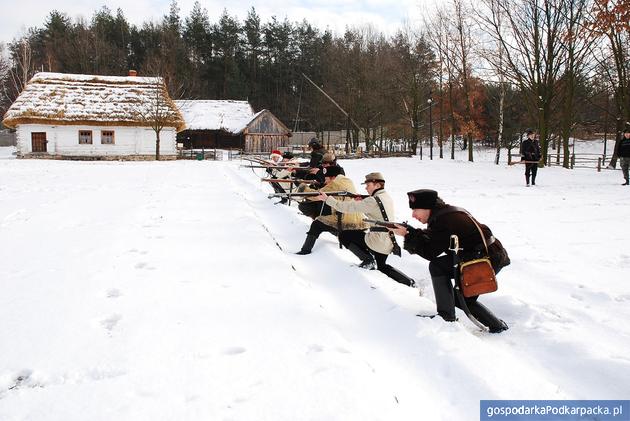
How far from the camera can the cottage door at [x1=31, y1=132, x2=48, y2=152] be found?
35.8 metres

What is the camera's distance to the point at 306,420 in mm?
2602

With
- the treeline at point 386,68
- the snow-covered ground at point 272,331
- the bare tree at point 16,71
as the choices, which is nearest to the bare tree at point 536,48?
the treeline at point 386,68

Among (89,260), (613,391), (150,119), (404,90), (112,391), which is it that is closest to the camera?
(112,391)

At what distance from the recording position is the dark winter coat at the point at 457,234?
13.1ft

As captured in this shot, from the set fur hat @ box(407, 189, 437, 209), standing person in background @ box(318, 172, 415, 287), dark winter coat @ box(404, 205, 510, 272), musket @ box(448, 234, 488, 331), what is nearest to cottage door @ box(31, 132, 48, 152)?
standing person in background @ box(318, 172, 415, 287)

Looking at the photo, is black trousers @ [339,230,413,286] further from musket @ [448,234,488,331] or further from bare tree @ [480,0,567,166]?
bare tree @ [480,0,567,166]

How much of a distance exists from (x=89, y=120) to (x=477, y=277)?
38.3 meters

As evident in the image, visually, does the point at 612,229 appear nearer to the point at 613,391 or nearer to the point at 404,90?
the point at 613,391

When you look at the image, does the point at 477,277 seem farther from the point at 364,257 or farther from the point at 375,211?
the point at 364,257

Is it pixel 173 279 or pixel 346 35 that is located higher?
pixel 346 35

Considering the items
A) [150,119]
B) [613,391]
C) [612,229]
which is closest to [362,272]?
[613,391]

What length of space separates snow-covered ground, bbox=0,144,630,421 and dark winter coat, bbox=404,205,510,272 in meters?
0.69

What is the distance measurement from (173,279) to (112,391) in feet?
7.68

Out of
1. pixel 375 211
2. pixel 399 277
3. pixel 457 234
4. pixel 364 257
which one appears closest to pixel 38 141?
pixel 364 257
